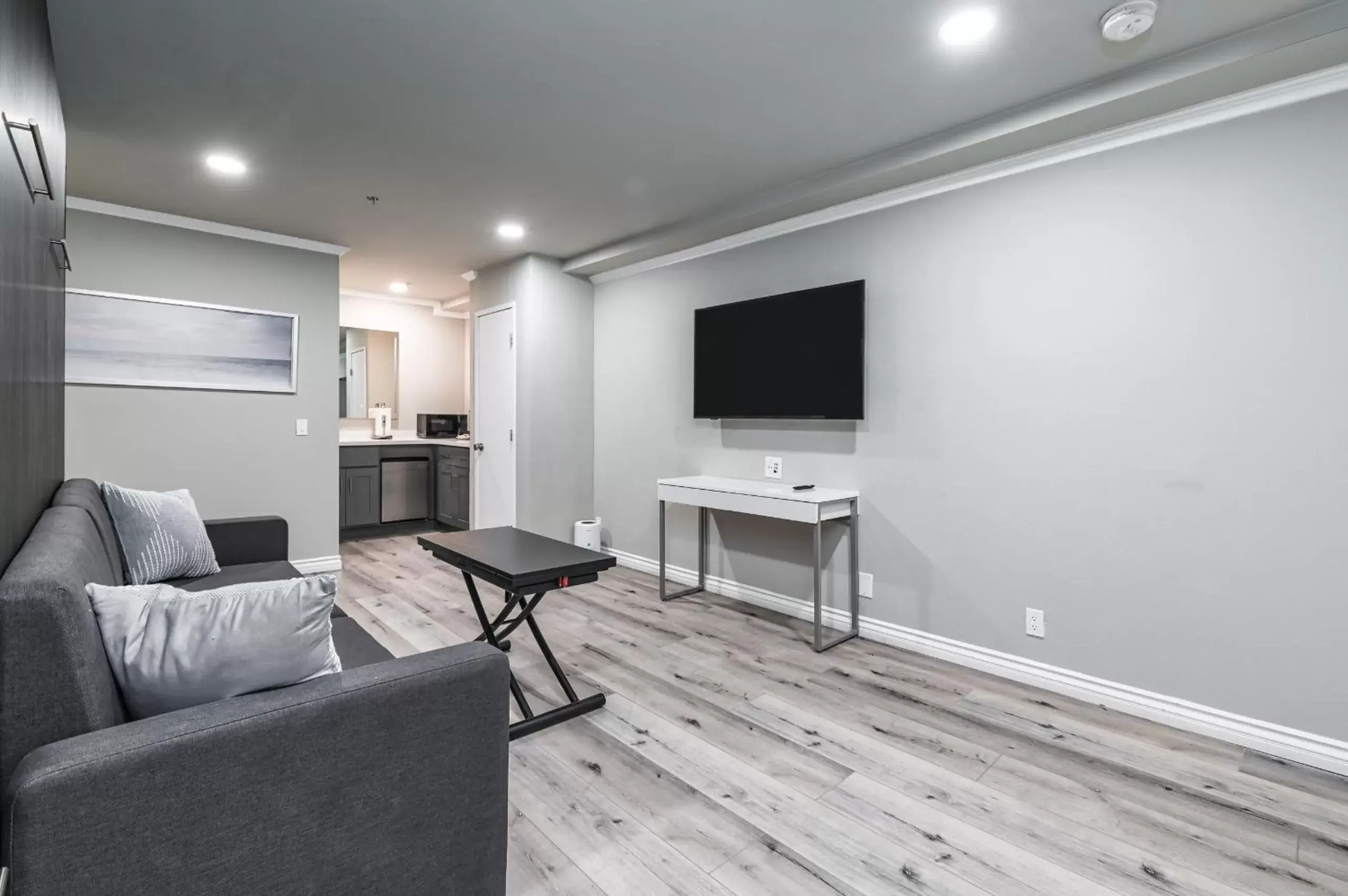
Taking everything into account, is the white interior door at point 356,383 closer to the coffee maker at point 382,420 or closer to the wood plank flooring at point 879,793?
the coffee maker at point 382,420

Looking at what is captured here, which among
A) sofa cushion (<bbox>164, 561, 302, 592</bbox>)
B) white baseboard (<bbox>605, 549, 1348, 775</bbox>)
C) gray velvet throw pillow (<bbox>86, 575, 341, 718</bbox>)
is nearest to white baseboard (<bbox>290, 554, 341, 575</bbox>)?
sofa cushion (<bbox>164, 561, 302, 592</bbox>)

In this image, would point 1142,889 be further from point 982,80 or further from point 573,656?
point 982,80

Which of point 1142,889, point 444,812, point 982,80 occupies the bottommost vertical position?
point 1142,889

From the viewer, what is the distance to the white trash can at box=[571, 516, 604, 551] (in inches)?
196

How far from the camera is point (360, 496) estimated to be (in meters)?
6.11

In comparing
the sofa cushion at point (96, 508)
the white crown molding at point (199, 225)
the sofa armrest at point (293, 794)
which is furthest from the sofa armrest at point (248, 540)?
the sofa armrest at point (293, 794)

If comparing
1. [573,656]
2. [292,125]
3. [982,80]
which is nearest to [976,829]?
[573,656]

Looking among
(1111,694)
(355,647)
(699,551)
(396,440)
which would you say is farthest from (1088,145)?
(396,440)

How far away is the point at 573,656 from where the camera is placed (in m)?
3.11

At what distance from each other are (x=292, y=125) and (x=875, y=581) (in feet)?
11.5

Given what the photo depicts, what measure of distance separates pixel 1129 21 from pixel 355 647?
10.2 feet

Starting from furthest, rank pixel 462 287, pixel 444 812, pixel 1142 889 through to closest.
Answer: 1. pixel 462 287
2. pixel 1142 889
3. pixel 444 812

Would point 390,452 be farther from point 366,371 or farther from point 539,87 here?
point 539,87

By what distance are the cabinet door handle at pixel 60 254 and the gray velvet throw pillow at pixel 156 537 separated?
0.84 meters
